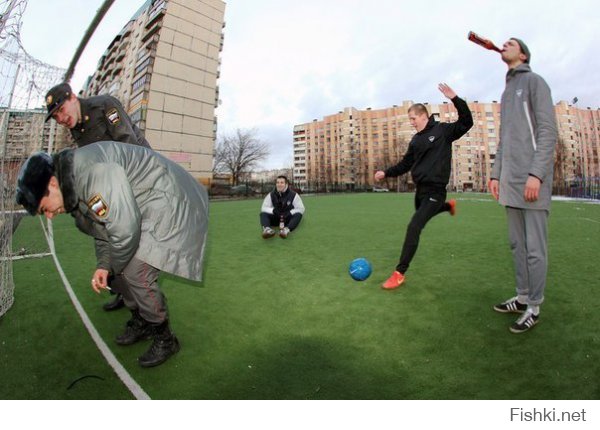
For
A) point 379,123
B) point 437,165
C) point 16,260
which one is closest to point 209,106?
point 16,260

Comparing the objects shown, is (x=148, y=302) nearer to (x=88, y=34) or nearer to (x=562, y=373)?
(x=562, y=373)

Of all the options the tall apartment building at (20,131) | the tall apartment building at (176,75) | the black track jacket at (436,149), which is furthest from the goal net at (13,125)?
the tall apartment building at (176,75)

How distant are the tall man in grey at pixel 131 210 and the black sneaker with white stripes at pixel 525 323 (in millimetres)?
2228

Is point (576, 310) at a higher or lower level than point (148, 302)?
lower

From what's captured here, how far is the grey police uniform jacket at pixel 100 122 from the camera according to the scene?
280cm

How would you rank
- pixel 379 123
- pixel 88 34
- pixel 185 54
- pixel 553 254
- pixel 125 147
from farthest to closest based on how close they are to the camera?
pixel 379 123, pixel 185 54, pixel 88 34, pixel 553 254, pixel 125 147

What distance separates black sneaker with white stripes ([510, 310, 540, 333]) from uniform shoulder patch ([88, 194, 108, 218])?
8.94 ft

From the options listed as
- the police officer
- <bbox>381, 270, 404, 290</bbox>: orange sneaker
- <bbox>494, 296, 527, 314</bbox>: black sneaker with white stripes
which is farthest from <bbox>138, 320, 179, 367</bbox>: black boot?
<bbox>494, 296, 527, 314</bbox>: black sneaker with white stripes

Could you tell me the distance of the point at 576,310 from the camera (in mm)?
2561

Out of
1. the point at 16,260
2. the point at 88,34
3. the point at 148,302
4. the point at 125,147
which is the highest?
the point at 88,34

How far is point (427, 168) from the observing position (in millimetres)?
3385

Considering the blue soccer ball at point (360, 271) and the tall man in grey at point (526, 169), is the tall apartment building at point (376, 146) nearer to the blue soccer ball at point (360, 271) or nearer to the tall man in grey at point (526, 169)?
the blue soccer ball at point (360, 271)

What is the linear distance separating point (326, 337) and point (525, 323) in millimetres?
1408

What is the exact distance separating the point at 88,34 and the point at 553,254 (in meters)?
9.40
